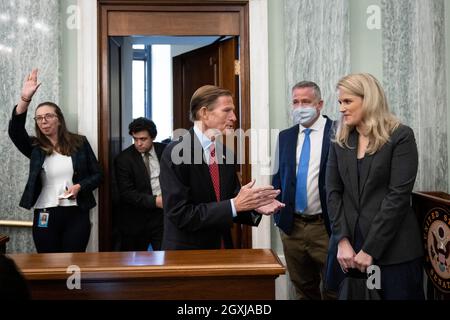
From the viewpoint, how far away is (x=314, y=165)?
357 cm

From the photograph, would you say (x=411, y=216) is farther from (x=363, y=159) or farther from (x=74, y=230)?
(x=74, y=230)

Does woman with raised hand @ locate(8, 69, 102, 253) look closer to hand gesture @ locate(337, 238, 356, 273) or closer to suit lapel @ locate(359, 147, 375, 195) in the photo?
hand gesture @ locate(337, 238, 356, 273)

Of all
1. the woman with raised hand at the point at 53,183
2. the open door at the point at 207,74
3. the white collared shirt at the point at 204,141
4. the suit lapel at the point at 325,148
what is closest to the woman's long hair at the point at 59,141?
the woman with raised hand at the point at 53,183

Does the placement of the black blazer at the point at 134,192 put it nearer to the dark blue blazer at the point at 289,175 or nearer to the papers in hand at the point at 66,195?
the papers in hand at the point at 66,195

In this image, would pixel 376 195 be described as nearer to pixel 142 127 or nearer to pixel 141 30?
pixel 142 127

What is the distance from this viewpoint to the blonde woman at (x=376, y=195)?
8.30ft

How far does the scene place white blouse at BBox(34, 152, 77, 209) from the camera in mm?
3818

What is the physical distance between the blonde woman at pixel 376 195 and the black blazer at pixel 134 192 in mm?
1963

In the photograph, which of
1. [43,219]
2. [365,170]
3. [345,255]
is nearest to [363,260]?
[345,255]

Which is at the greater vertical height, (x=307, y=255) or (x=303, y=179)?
(x=303, y=179)

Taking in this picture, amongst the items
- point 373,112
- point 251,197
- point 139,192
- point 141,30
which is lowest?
point 139,192

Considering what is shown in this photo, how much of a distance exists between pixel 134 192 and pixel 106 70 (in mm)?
1131
